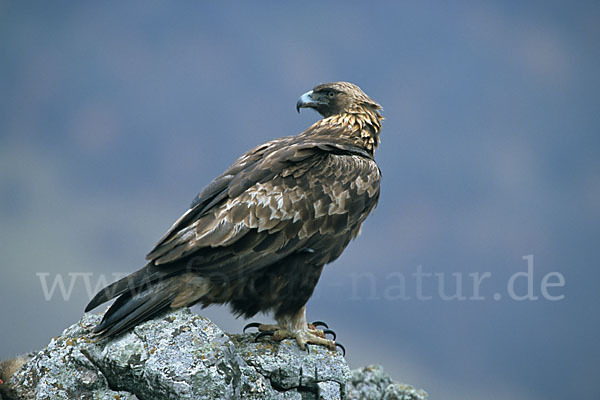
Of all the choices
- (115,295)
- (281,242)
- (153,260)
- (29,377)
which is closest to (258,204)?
(281,242)

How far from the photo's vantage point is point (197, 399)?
566 cm

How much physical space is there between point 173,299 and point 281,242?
1104mm

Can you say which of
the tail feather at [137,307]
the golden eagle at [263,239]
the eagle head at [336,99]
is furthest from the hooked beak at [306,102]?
the tail feather at [137,307]

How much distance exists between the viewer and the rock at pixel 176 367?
5.72m

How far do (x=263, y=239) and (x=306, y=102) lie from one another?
2241mm

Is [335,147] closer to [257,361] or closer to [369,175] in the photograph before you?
[369,175]

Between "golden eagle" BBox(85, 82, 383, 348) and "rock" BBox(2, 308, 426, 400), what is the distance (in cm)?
19

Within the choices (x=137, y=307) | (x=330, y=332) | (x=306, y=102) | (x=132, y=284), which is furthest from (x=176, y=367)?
(x=306, y=102)

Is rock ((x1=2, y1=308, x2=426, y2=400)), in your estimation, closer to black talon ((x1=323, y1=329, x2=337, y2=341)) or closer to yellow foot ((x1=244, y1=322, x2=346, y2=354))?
yellow foot ((x1=244, y1=322, x2=346, y2=354))

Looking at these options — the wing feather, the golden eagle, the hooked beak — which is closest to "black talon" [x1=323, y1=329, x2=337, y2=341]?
the golden eagle

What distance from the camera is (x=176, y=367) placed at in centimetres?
570

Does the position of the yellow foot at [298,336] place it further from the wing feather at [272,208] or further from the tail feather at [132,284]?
the tail feather at [132,284]

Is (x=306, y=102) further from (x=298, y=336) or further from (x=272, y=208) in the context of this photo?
(x=298, y=336)

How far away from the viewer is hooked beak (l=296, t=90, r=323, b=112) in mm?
8044
